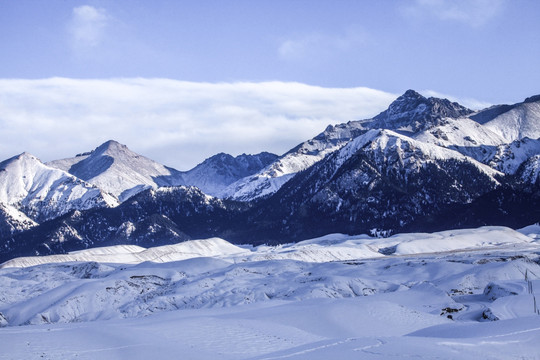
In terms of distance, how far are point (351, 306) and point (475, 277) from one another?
53.6 m

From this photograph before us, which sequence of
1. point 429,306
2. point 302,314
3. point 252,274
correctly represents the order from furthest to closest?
point 252,274, point 429,306, point 302,314

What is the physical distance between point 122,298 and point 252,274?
1138 inches

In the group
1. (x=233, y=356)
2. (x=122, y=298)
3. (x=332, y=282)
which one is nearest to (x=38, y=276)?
(x=122, y=298)

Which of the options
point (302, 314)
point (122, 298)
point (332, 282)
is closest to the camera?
point (302, 314)

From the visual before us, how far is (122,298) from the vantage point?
387ft

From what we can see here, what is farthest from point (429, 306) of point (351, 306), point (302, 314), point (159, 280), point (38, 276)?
point (38, 276)

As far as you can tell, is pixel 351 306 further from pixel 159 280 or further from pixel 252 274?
pixel 159 280

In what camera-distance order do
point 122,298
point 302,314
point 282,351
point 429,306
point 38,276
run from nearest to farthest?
point 282,351, point 302,314, point 429,306, point 122,298, point 38,276

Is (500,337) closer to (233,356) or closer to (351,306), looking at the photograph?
(233,356)

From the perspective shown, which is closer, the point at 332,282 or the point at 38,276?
the point at 332,282

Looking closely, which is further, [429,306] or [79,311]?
[79,311]

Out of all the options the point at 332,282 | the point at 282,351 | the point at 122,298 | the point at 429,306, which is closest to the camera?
the point at 282,351

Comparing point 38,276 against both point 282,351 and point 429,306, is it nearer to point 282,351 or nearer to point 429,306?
point 429,306

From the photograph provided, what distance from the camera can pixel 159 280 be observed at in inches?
5546
